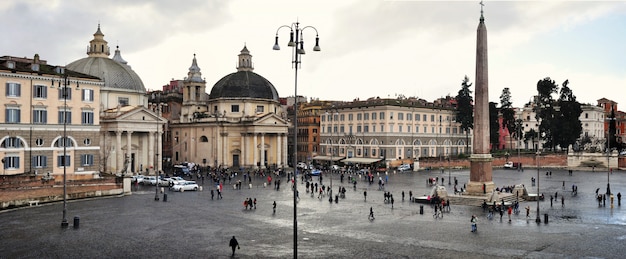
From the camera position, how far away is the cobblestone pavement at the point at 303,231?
67.8ft

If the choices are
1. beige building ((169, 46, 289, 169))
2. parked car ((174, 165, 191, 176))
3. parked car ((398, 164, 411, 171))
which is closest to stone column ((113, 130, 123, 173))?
parked car ((174, 165, 191, 176))

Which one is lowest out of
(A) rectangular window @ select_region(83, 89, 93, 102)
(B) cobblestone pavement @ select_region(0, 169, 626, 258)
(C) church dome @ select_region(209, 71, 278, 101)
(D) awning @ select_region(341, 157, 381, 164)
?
(B) cobblestone pavement @ select_region(0, 169, 626, 258)

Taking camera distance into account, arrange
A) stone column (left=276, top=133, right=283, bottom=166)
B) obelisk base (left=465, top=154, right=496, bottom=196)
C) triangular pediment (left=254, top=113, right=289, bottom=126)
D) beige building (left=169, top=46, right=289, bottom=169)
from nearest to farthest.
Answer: obelisk base (left=465, top=154, right=496, bottom=196) < triangular pediment (left=254, top=113, right=289, bottom=126) < beige building (left=169, top=46, right=289, bottom=169) < stone column (left=276, top=133, right=283, bottom=166)

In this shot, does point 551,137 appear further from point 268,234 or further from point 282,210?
point 268,234

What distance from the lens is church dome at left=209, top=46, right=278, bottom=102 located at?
73938 millimetres

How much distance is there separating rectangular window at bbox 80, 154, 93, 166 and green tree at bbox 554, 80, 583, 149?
60.6 meters

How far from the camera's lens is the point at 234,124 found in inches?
2803

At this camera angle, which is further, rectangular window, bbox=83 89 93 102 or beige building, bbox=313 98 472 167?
beige building, bbox=313 98 472 167

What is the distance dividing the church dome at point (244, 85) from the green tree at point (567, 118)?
39591 mm

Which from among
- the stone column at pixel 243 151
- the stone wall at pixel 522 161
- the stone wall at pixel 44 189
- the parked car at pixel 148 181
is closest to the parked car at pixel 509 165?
the stone wall at pixel 522 161

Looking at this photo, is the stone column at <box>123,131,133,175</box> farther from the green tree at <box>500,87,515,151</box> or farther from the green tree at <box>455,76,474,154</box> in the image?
the green tree at <box>500,87,515,151</box>

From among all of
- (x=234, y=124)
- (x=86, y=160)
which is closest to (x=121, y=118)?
(x=86, y=160)

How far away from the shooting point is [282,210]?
32.5 meters

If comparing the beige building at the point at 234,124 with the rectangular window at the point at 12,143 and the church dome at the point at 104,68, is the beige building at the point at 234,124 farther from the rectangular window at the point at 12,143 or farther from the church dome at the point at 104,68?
the rectangular window at the point at 12,143
